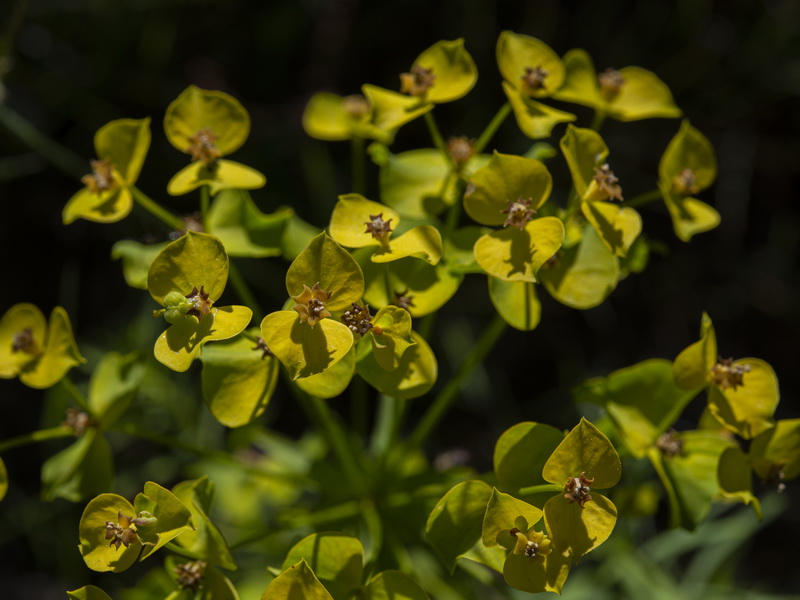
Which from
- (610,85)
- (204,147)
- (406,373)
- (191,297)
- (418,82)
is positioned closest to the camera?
(191,297)

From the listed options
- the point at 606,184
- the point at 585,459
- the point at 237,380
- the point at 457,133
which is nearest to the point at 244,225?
the point at 237,380

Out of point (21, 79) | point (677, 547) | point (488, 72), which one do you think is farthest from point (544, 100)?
point (21, 79)

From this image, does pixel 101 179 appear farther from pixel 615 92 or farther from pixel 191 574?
pixel 615 92

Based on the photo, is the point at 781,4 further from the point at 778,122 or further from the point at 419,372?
the point at 419,372

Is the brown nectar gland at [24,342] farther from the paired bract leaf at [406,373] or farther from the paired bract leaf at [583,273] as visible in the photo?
the paired bract leaf at [583,273]

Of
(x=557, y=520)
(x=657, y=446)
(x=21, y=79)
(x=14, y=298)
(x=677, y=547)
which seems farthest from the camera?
(x=14, y=298)

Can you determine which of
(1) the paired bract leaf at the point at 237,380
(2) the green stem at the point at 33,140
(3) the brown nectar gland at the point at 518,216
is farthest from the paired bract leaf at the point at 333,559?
(2) the green stem at the point at 33,140
